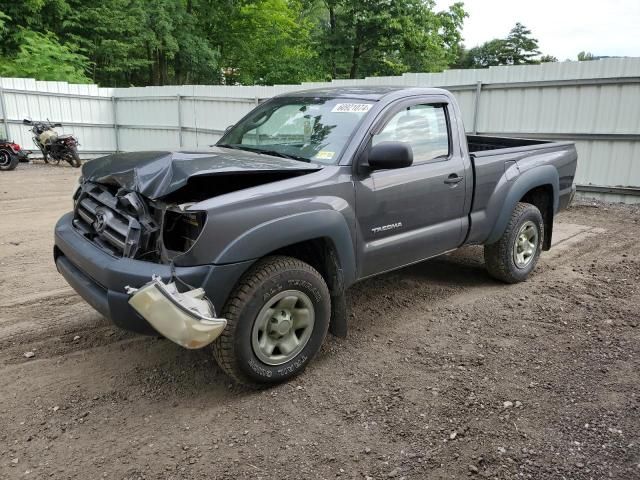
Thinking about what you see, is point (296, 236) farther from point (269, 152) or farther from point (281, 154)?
point (269, 152)

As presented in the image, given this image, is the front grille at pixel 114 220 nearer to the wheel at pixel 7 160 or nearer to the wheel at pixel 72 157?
the wheel at pixel 7 160

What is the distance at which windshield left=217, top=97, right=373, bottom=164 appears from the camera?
3871 millimetres

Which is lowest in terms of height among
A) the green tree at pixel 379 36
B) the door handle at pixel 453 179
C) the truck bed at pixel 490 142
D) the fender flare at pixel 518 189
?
the fender flare at pixel 518 189

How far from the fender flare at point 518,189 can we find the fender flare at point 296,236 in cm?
195

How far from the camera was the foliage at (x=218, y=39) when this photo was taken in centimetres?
2031

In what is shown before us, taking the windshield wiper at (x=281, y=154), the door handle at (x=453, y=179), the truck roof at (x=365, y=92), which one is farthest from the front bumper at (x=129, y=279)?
the door handle at (x=453, y=179)

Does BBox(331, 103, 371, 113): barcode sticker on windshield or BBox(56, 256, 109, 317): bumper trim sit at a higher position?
BBox(331, 103, 371, 113): barcode sticker on windshield

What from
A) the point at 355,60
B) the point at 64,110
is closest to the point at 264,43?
the point at 355,60

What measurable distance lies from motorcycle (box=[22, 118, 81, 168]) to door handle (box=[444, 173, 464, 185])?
13432mm

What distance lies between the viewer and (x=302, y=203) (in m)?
3.34

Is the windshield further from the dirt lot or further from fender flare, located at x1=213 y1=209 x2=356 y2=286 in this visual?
the dirt lot

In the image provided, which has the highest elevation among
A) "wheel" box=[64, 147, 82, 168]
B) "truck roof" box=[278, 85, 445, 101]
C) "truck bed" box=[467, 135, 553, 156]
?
"truck roof" box=[278, 85, 445, 101]

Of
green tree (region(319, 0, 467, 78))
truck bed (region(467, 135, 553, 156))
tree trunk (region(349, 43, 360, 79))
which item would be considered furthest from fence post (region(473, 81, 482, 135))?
tree trunk (region(349, 43, 360, 79))

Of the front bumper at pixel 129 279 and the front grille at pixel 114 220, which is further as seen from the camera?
the front grille at pixel 114 220
